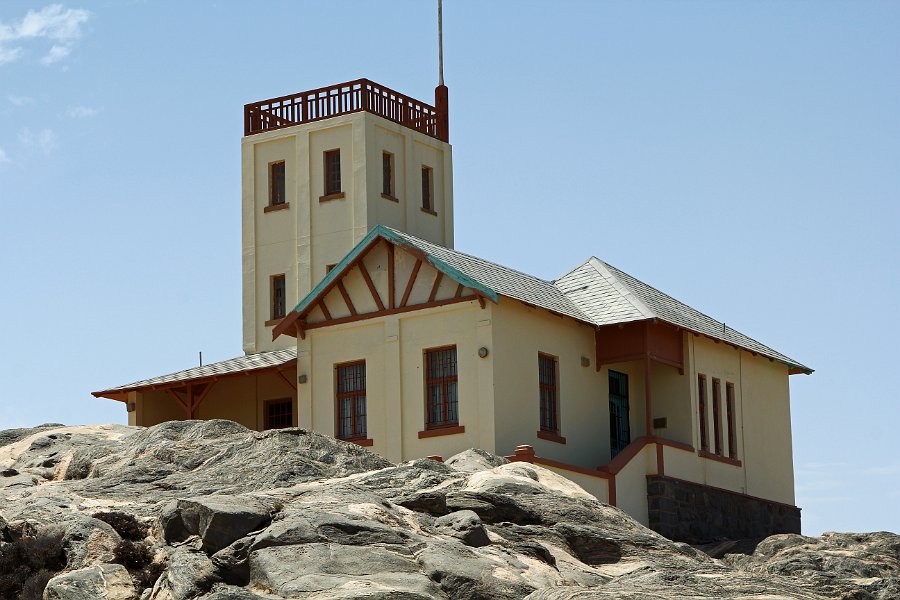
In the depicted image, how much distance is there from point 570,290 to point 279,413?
7528 millimetres

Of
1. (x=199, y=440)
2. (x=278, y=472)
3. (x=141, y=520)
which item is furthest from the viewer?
(x=199, y=440)

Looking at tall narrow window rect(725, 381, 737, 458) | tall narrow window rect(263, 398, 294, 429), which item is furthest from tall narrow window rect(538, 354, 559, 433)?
tall narrow window rect(263, 398, 294, 429)

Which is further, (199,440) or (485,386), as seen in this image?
(485,386)

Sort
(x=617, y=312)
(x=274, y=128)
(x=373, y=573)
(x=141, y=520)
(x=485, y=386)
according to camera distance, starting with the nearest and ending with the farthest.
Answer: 1. (x=373, y=573)
2. (x=141, y=520)
3. (x=485, y=386)
4. (x=617, y=312)
5. (x=274, y=128)

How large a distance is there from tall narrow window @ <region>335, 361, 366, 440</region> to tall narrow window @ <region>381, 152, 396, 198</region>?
1168 centimetres

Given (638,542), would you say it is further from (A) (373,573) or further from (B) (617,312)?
(B) (617,312)

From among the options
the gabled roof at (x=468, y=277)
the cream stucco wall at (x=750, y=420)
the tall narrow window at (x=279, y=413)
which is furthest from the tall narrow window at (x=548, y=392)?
Result: the tall narrow window at (x=279, y=413)

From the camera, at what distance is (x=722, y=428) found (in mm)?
35094

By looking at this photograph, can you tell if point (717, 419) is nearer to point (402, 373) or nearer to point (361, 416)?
point (402, 373)

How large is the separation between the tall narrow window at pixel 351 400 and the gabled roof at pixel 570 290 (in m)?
1.62

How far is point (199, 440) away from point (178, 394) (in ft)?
41.5

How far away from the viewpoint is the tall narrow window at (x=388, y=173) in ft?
143

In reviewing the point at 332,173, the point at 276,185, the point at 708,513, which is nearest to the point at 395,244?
the point at 708,513

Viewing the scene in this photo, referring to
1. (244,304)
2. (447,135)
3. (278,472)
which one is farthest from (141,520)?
(447,135)
